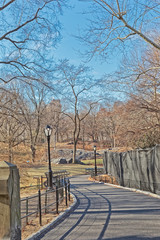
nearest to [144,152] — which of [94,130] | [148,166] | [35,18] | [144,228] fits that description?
[148,166]

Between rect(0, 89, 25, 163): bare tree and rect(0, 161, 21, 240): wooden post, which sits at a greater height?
rect(0, 89, 25, 163): bare tree

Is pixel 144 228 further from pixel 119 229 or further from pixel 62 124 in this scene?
pixel 62 124

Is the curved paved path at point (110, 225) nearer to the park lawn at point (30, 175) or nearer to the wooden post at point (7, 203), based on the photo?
the wooden post at point (7, 203)

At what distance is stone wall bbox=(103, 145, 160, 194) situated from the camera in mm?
10227

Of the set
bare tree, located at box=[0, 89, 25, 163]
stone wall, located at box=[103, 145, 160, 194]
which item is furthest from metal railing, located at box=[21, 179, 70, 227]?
bare tree, located at box=[0, 89, 25, 163]

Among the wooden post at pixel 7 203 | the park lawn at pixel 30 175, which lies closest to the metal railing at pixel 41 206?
the park lawn at pixel 30 175

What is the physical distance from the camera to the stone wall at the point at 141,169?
10227mm

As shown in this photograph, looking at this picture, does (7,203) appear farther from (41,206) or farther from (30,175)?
(30,175)

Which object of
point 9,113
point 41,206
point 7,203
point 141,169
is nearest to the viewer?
point 7,203

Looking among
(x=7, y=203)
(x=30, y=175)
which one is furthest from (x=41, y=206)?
(x=30, y=175)

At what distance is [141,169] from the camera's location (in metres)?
11.9

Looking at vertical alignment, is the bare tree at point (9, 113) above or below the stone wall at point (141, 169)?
above

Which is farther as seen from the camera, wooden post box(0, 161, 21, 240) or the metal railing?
the metal railing

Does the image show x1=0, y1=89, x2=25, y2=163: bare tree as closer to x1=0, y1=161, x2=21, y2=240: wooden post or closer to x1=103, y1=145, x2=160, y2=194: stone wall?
x1=103, y1=145, x2=160, y2=194: stone wall
